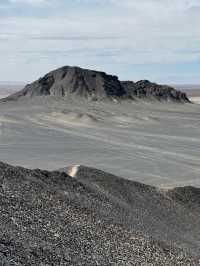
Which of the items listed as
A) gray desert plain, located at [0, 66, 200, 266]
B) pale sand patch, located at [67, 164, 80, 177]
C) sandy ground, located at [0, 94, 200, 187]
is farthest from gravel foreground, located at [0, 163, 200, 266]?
sandy ground, located at [0, 94, 200, 187]

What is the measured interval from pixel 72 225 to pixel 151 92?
285ft

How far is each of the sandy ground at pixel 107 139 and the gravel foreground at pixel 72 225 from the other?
1281cm

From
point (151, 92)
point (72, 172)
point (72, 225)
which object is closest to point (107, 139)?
point (72, 172)

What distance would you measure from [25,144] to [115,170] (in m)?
13.5

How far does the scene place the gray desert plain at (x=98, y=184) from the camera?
11.0 m

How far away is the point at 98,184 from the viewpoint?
18.3 metres

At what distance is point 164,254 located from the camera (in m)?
12.2

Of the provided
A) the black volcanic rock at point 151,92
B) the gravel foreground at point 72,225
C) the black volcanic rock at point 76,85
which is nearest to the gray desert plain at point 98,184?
the gravel foreground at point 72,225

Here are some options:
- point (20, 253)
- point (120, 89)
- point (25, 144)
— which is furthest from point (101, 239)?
point (120, 89)

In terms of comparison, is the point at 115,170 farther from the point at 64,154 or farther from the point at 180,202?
the point at 180,202

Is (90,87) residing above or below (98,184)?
above

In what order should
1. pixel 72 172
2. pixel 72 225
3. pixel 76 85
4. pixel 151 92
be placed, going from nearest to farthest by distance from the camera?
1. pixel 72 225
2. pixel 72 172
3. pixel 76 85
4. pixel 151 92

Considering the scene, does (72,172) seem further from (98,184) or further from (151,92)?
(151,92)

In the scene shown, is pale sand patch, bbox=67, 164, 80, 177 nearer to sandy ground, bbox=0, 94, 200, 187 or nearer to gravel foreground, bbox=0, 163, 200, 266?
gravel foreground, bbox=0, 163, 200, 266
